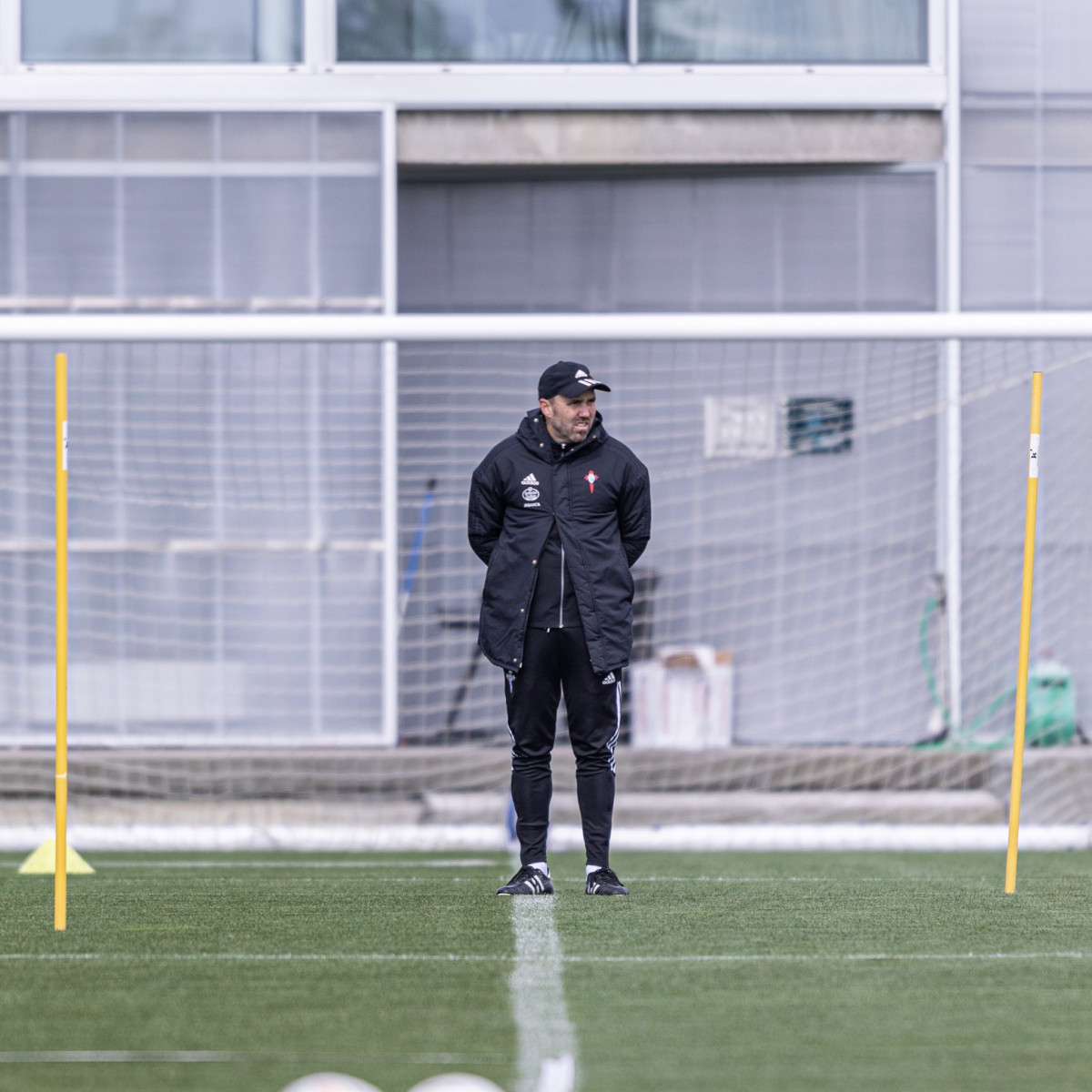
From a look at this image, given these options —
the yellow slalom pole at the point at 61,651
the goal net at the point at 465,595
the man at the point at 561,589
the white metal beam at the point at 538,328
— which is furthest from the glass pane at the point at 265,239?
the yellow slalom pole at the point at 61,651

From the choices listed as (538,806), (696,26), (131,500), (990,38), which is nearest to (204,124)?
(131,500)

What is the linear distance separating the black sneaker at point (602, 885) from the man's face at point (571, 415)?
4.71 ft

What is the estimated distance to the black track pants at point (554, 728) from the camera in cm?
530

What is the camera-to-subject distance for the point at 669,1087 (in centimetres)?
311

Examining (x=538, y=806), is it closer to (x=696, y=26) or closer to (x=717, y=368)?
(x=717, y=368)

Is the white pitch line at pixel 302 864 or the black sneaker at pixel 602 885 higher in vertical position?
the black sneaker at pixel 602 885

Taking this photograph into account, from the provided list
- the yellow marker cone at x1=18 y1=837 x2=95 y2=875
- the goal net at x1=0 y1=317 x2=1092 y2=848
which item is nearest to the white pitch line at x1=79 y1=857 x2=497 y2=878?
the yellow marker cone at x1=18 y1=837 x2=95 y2=875

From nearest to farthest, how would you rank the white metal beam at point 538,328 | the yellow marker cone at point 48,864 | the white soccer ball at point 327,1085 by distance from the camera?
the white soccer ball at point 327,1085 → the yellow marker cone at point 48,864 → the white metal beam at point 538,328

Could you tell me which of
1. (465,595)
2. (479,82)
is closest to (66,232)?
(479,82)

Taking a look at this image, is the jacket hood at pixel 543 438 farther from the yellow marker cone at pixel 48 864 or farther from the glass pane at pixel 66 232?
the glass pane at pixel 66 232

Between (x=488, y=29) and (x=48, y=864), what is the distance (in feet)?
18.0

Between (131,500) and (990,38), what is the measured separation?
19.0 ft

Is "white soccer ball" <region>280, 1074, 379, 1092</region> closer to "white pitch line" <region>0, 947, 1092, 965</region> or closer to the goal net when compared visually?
"white pitch line" <region>0, 947, 1092, 965</region>

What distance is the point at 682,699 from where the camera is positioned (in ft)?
31.3
